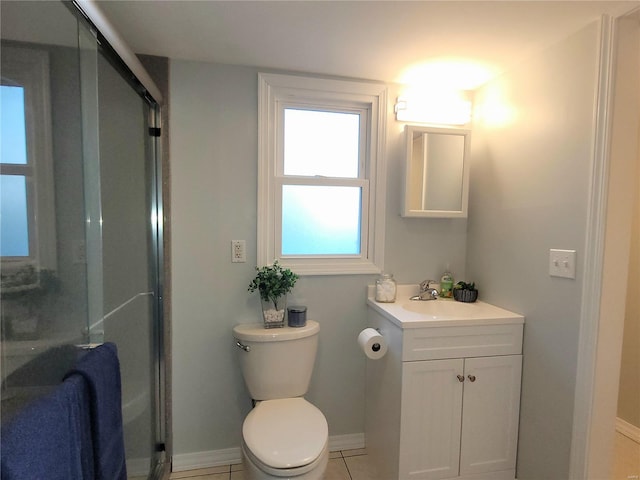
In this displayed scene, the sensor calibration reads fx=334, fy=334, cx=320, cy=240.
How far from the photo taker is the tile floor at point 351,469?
177cm

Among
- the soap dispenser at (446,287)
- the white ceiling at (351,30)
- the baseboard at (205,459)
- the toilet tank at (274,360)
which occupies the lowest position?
the baseboard at (205,459)

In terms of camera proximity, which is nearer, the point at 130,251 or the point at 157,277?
the point at 130,251

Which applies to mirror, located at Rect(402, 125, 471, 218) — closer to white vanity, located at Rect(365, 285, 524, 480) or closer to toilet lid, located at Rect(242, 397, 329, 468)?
white vanity, located at Rect(365, 285, 524, 480)

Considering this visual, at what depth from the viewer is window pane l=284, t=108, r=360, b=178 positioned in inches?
76.4

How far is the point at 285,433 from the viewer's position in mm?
1390

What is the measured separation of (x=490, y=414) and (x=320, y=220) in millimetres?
1328

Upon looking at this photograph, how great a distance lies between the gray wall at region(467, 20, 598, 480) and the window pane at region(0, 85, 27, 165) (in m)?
1.84

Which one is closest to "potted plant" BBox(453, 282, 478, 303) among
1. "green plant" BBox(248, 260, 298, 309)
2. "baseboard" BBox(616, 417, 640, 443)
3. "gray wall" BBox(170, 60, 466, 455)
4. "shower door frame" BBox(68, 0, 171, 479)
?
"gray wall" BBox(170, 60, 466, 455)

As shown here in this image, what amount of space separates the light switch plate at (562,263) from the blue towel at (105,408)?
5.67 ft

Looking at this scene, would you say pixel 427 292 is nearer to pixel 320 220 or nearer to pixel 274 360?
pixel 320 220

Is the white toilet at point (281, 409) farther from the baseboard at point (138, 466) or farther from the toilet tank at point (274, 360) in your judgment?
the baseboard at point (138, 466)

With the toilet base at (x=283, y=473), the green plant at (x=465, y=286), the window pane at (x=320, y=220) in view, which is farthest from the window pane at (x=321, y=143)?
the toilet base at (x=283, y=473)

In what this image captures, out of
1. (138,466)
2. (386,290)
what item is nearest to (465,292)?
(386,290)

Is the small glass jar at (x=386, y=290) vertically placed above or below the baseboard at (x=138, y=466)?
above
